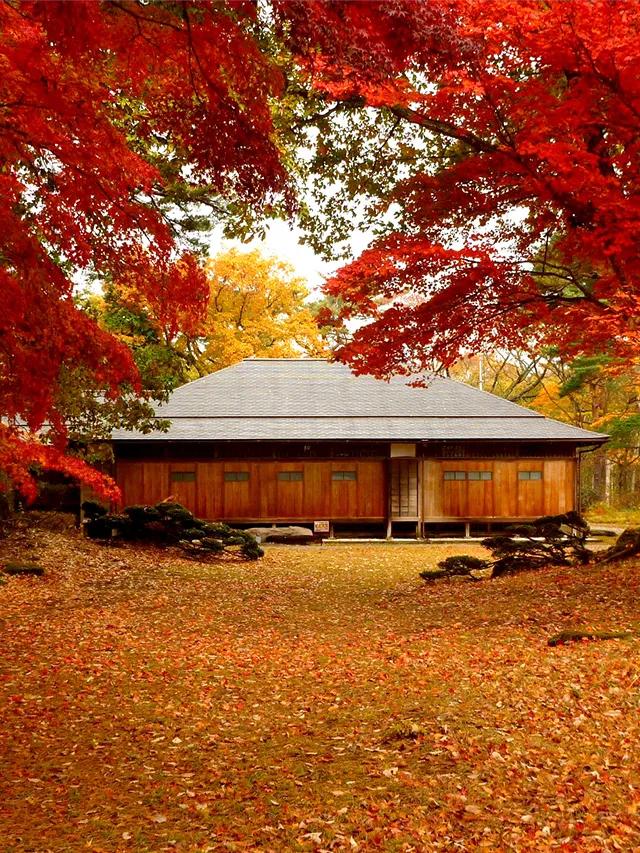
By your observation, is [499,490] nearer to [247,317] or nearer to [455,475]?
[455,475]

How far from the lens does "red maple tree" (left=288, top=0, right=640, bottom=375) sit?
7273mm

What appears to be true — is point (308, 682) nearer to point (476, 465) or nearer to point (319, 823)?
point (319, 823)

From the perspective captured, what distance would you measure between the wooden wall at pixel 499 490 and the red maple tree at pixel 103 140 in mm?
13065

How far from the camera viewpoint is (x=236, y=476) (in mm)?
20719

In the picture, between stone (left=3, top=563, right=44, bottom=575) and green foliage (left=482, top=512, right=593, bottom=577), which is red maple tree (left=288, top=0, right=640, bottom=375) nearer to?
green foliage (left=482, top=512, right=593, bottom=577)

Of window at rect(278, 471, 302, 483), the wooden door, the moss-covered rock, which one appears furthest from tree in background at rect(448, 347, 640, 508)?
the moss-covered rock

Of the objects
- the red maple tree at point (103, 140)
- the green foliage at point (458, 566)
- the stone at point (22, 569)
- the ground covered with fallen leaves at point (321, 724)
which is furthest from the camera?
the green foliage at point (458, 566)

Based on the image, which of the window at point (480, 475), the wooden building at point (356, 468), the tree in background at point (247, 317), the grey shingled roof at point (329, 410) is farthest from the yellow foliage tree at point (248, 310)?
the window at point (480, 475)

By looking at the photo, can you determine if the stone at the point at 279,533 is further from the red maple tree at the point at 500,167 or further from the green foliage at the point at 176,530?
the red maple tree at the point at 500,167

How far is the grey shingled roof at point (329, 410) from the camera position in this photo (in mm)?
20453

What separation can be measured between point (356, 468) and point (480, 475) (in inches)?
141

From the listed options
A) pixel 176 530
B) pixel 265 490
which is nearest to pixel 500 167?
pixel 176 530

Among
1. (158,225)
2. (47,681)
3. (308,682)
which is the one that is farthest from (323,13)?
(47,681)

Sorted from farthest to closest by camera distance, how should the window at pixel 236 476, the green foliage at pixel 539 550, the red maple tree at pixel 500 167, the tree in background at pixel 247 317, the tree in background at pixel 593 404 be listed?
the tree in background at pixel 247 317, the tree in background at pixel 593 404, the window at pixel 236 476, the green foliage at pixel 539 550, the red maple tree at pixel 500 167
